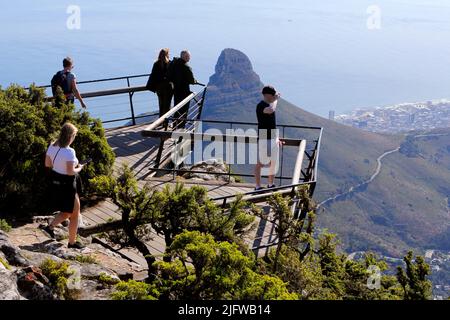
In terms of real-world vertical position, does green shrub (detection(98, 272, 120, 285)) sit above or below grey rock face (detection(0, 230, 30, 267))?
below

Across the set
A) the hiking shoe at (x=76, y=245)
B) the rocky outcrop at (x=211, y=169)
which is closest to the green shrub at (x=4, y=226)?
the hiking shoe at (x=76, y=245)

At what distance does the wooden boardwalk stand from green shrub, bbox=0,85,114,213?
0.66 metres

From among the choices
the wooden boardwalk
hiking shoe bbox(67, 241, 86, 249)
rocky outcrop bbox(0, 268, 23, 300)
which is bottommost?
the wooden boardwalk

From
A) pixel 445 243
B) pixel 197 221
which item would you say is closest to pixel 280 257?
pixel 197 221

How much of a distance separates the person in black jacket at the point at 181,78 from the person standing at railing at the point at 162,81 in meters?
0.16

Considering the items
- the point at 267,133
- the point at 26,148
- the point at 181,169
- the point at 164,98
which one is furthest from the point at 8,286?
the point at 164,98

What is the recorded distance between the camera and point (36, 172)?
904 cm

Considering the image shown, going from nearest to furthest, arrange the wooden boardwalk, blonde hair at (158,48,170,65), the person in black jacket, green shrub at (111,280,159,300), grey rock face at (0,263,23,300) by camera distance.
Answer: grey rock face at (0,263,23,300)
green shrub at (111,280,159,300)
the wooden boardwalk
the person in black jacket
blonde hair at (158,48,170,65)

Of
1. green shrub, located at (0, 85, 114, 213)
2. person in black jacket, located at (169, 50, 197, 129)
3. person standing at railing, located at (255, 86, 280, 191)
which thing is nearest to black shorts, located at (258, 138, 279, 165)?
person standing at railing, located at (255, 86, 280, 191)

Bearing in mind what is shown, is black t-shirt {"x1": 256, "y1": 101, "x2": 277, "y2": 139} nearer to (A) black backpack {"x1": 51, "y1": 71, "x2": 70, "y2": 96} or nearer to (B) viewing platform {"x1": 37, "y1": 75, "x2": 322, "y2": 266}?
(B) viewing platform {"x1": 37, "y1": 75, "x2": 322, "y2": 266}

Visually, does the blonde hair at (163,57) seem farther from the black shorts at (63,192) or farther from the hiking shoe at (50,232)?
the black shorts at (63,192)

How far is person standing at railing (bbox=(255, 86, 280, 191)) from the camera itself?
10.2 m
